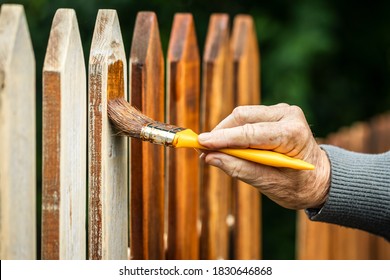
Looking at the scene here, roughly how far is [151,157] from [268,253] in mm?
3950

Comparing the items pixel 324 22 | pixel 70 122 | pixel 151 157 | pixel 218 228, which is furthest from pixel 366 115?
pixel 70 122

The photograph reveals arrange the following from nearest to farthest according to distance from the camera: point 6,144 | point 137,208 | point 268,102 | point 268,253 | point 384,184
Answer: point 6,144, point 137,208, point 384,184, point 268,102, point 268,253

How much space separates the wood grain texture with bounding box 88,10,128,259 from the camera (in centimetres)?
159

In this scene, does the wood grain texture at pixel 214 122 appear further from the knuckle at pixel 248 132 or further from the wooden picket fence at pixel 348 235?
the wooden picket fence at pixel 348 235

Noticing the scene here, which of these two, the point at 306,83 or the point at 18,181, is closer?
the point at 18,181

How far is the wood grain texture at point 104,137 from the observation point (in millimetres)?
1591

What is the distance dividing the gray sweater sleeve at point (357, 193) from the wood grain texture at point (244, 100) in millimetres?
830

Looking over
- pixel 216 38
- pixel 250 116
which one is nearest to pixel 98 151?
pixel 250 116

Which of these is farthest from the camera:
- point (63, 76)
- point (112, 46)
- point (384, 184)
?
point (384, 184)

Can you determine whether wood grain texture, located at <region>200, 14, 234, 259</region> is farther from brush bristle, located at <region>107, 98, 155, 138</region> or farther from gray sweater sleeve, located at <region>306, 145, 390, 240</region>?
brush bristle, located at <region>107, 98, 155, 138</region>

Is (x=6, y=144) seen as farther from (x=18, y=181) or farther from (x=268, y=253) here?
(x=268, y=253)

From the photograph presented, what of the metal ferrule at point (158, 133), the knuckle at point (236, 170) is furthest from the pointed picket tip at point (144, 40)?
the knuckle at point (236, 170)

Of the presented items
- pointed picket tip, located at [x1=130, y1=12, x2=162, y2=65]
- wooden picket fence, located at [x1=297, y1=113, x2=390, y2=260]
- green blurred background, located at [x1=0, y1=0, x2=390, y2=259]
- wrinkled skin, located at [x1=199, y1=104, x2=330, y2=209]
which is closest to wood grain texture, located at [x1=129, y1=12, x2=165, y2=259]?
pointed picket tip, located at [x1=130, y1=12, x2=162, y2=65]
